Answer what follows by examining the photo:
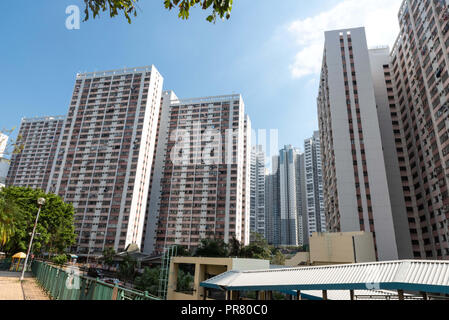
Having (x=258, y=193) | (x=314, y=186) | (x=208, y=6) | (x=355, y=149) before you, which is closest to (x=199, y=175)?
(x=355, y=149)

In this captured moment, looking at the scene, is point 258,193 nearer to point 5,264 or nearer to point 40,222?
point 40,222

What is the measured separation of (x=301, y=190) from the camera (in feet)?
413

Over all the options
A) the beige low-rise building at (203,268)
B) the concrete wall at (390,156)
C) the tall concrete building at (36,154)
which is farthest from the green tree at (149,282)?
the tall concrete building at (36,154)

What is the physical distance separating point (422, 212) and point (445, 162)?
9665 mm

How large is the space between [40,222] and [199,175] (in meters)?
46.6

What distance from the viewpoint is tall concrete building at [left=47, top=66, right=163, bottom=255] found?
67812mm

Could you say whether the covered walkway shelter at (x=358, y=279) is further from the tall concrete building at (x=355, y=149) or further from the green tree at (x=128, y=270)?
the green tree at (x=128, y=270)

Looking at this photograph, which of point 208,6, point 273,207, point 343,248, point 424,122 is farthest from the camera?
point 273,207

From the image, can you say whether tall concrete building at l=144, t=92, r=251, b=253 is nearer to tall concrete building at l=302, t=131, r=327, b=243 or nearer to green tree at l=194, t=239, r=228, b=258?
green tree at l=194, t=239, r=228, b=258

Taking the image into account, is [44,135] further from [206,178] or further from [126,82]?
[206,178]

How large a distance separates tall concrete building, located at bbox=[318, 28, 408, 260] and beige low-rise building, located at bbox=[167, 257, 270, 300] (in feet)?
60.9

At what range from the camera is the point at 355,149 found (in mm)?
41938

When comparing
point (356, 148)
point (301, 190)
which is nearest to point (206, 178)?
point (356, 148)

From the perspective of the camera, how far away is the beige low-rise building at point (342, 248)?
97.0 feet
